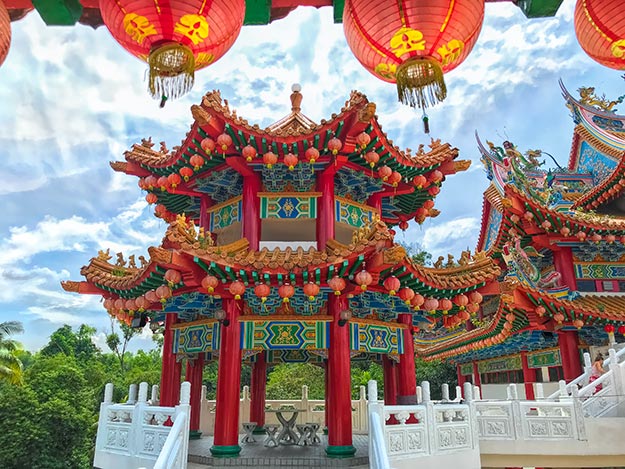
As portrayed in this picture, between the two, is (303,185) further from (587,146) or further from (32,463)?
(32,463)

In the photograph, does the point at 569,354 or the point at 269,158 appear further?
the point at 569,354

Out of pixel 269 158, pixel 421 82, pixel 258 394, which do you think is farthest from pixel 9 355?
pixel 421 82

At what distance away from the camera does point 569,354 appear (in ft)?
44.0

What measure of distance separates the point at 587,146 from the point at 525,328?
8.75m

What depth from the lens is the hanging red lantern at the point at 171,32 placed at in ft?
10.7

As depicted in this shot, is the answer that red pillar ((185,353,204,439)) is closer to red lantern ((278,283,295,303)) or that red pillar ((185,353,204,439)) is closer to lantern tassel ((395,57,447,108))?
red lantern ((278,283,295,303))

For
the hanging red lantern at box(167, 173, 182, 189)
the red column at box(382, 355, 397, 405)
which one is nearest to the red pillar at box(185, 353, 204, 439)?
the hanging red lantern at box(167, 173, 182, 189)

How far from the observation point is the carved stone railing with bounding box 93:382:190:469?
252 inches

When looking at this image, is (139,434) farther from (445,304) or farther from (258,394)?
(445,304)

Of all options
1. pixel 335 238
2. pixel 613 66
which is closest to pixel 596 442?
pixel 335 238

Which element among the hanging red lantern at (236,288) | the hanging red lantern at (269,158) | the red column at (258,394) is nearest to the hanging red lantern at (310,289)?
the hanging red lantern at (236,288)

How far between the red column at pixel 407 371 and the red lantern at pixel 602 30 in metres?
5.94

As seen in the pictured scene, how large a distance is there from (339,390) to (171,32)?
18.9ft

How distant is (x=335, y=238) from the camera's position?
29.1 ft
